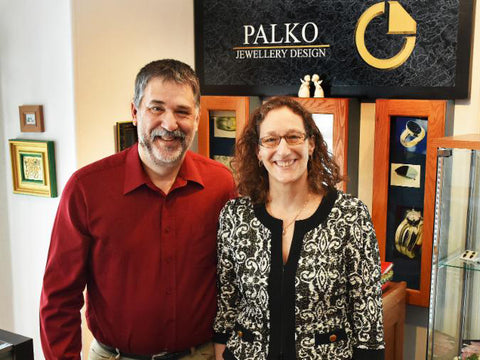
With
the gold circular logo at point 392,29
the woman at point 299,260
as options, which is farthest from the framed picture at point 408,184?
the woman at point 299,260

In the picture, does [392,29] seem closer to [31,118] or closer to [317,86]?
[317,86]

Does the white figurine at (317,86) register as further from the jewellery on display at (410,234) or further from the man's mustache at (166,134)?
the man's mustache at (166,134)

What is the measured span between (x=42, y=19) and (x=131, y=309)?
67.9 inches

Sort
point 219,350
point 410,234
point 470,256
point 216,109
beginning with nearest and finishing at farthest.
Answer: point 219,350, point 470,256, point 410,234, point 216,109

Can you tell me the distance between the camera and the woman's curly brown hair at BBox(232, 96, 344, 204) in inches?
83.0

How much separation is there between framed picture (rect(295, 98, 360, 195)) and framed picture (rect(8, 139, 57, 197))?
1.36 meters

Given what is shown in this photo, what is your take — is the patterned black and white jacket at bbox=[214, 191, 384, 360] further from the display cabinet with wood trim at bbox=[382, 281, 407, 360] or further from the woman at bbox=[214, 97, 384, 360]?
the display cabinet with wood trim at bbox=[382, 281, 407, 360]

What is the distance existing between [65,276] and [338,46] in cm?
194

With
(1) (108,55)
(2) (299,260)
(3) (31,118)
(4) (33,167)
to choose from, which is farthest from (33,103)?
(2) (299,260)

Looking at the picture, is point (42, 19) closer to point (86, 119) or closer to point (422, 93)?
point (86, 119)

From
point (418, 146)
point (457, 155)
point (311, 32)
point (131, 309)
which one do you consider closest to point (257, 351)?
point (131, 309)

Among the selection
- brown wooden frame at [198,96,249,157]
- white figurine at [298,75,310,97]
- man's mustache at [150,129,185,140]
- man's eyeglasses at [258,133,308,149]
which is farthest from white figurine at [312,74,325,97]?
man's mustache at [150,129,185,140]

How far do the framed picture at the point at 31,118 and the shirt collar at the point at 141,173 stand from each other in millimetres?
1114

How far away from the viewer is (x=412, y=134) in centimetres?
309
